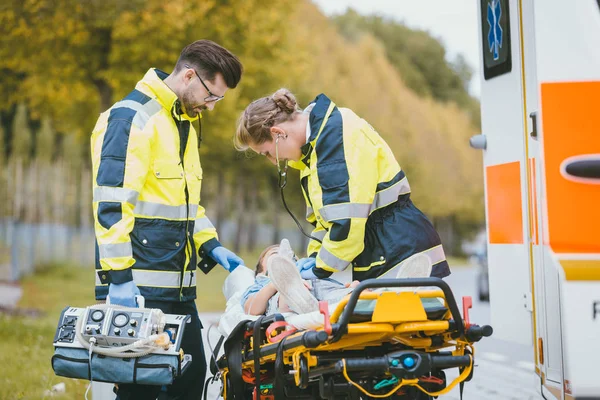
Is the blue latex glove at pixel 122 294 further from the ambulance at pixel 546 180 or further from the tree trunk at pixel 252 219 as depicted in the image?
the tree trunk at pixel 252 219

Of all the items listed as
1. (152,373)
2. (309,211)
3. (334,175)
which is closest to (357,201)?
(334,175)

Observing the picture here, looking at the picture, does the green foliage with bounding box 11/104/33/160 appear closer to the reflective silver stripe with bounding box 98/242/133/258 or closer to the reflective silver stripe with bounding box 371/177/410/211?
the reflective silver stripe with bounding box 98/242/133/258

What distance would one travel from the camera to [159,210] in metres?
3.87

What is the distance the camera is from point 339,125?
11.8ft

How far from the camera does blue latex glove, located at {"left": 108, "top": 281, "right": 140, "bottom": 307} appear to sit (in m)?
3.62

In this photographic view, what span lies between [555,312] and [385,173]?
3.36 feet

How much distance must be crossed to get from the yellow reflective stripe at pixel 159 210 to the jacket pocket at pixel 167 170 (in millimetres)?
147

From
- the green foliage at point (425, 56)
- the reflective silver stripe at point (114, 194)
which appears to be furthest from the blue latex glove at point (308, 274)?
the green foliage at point (425, 56)

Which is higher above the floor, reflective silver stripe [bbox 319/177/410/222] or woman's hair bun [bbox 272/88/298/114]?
woman's hair bun [bbox 272/88/298/114]

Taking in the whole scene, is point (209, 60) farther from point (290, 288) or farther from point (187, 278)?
point (290, 288)

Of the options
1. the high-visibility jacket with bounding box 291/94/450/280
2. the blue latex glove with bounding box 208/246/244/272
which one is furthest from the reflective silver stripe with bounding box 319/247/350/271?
the blue latex glove with bounding box 208/246/244/272

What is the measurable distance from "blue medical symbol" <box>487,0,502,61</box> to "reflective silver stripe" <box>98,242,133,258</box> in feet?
7.46

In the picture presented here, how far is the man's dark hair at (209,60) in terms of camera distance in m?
3.95

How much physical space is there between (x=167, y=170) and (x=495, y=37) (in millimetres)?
1969
